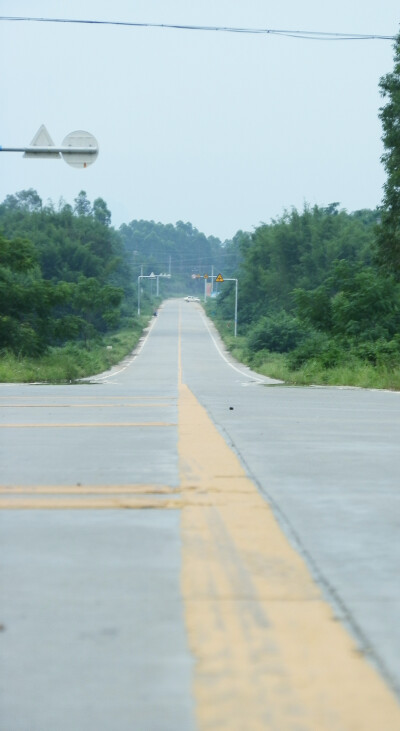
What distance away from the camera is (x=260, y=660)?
12.5 ft

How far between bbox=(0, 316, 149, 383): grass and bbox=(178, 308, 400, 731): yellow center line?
23661mm

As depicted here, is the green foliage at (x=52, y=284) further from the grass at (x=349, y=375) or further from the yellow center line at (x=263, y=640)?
the yellow center line at (x=263, y=640)

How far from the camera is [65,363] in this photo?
1734 inches

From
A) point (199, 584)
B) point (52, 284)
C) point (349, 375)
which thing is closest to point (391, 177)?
point (349, 375)

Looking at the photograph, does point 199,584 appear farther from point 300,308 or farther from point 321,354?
point 300,308

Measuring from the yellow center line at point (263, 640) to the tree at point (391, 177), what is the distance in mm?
32567

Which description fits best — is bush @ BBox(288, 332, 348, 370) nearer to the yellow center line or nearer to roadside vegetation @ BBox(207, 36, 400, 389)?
roadside vegetation @ BBox(207, 36, 400, 389)

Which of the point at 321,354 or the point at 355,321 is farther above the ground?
the point at 355,321

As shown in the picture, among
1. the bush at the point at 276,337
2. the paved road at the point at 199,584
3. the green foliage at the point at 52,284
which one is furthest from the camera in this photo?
the bush at the point at 276,337

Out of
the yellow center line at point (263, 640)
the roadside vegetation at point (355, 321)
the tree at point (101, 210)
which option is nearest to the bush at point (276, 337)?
the roadside vegetation at point (355, 321)

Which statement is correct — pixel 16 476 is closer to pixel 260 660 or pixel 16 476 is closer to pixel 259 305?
pixel 260 660

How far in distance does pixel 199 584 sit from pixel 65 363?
130ft

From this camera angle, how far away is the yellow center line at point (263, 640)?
3.32 m

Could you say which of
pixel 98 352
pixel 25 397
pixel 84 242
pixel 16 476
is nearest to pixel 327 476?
pixel 16 476
